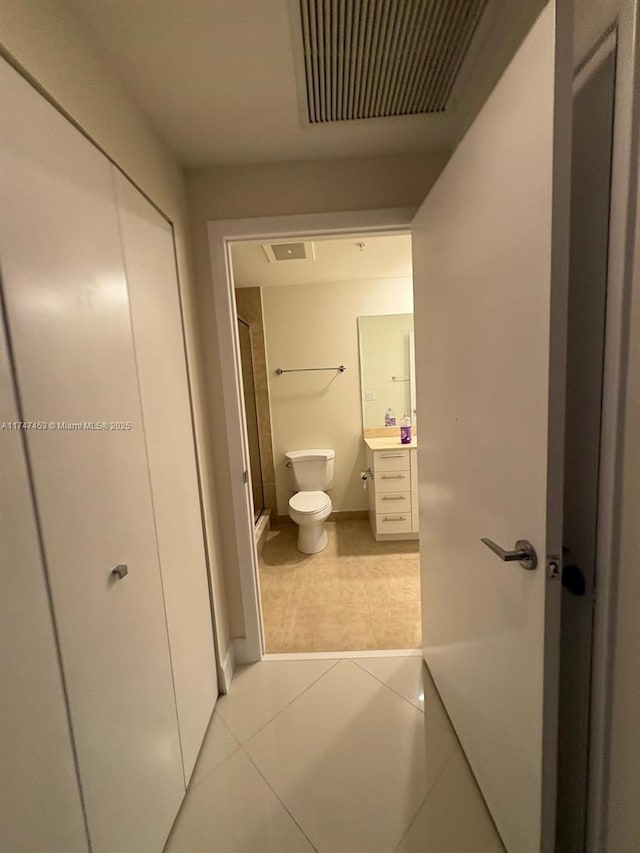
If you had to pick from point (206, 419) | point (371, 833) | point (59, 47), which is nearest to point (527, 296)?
point (59, 47)

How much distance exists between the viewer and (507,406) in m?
0.84

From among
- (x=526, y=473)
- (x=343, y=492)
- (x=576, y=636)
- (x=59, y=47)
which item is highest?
(x=59, y=47)

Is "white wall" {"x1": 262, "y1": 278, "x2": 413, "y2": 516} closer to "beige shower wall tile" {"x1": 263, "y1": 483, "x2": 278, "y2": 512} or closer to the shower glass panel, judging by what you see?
"beige shower wall tile" {"x1": 263, "y1": 483, "x2": 278, "y2": 512}

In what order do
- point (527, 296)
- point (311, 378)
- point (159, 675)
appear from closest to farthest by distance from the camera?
point (527, 296) → point (159, 675) → point (311, 378)

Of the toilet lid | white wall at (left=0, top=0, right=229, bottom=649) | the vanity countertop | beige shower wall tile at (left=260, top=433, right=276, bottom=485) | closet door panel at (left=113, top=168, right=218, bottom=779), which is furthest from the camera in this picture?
beige shower wall tile at (left=260, top=433, right=276, bottom=485)

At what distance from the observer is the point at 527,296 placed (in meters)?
0.74

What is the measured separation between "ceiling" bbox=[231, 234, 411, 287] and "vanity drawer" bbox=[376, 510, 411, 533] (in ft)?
6.80

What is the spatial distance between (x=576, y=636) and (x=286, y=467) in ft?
9.55

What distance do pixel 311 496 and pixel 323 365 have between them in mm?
1255

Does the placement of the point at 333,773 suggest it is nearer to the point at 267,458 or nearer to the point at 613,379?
the point at 613,379

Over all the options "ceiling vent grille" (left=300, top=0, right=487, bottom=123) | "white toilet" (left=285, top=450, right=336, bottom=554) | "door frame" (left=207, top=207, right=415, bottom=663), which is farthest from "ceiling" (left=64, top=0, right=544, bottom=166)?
"white toilet" (left=285, top=450, right=336, bottom=554)

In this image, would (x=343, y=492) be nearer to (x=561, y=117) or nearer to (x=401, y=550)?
(x=401, y=550)

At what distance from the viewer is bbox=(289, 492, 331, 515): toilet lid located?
2842 millimetres

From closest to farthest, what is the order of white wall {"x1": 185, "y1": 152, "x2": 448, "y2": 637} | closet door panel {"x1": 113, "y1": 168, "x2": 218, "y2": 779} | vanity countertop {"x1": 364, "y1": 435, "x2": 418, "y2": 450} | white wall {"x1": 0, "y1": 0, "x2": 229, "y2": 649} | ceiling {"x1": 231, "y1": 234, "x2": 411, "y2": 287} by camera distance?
white wall {"x1": 0, "y1": 0, "x2": 229, "y2": 649} < closet door panel {"x1": 113, "y1": 168, "x2": 218, "y2": 779} < white wall {"x1": 185, "y1": 152, "x2": 448, "y2": 637} < ceiling {"x1": 231, "y1": 234, "x2": 411, "y2": 287} < vanity countertop {"x1": 364, "y1": 435, "x2": 418, "y2": 450}
